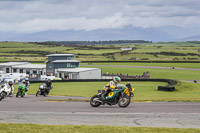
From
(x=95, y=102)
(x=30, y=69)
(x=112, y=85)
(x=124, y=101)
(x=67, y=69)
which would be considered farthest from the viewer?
(x=30, y=69)

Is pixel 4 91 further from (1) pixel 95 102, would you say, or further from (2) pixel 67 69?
(2) pixel 67 69

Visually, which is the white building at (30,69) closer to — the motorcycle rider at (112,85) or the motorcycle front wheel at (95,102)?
the motorcycle front wheel at (95,102)

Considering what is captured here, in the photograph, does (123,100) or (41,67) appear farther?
(41,67)

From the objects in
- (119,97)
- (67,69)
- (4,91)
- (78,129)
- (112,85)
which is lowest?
(78,129)

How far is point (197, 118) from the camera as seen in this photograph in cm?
1620

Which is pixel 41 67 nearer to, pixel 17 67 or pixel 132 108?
pixel 17 67

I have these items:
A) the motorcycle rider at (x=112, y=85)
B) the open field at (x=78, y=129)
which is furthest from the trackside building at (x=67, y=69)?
the open field at (x=78, y=129)

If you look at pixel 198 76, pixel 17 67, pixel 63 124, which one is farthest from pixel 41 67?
pixel 63 124

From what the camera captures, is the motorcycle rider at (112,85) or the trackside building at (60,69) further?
the trackside building at (60,69)

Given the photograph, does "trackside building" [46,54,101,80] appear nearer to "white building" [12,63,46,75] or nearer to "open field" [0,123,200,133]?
"white building" [12,63,46,75]

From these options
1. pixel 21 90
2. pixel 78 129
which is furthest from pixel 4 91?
pixel 78 129

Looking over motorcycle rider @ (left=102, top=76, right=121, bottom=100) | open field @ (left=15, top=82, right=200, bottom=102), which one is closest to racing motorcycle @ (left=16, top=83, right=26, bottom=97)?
open field @ (left=15, top=82, right=200, bottom=102)

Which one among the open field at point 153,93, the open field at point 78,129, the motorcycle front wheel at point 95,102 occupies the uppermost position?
the motorcycle front wheel at point 95,102

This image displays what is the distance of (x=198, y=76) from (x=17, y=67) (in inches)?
1773
